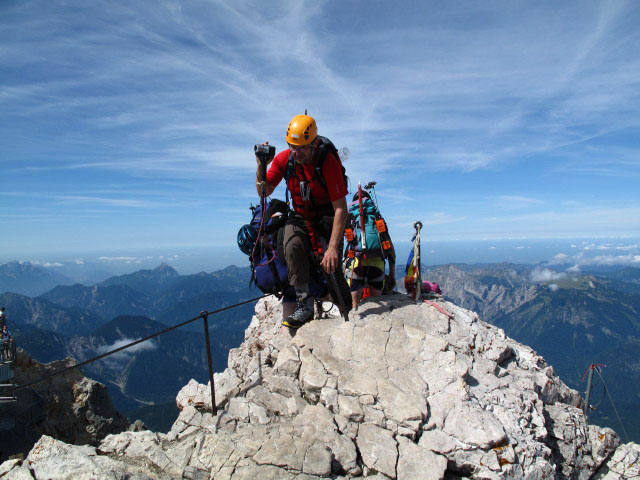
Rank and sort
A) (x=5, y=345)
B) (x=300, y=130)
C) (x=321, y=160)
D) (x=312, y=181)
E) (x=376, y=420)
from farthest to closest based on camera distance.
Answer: (x=5, y=345)
(x=312, y=181)
(x=321, y=160)
(x=300, y=130)
(x=376, y=420)

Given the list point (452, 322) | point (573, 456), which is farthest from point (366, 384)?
point (573, 456)

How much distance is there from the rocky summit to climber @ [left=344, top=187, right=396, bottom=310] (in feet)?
4.15

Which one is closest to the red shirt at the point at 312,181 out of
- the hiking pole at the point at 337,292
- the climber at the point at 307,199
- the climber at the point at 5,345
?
the climber at the point at 307,199

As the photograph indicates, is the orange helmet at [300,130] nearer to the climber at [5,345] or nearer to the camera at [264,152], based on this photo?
the camera at [264,152]

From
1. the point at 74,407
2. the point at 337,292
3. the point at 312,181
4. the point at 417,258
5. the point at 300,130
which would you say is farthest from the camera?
the point at 74,407

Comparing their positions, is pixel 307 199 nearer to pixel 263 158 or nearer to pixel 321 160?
pixel 321 160

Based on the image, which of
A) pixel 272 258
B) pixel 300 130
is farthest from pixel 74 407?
pixel 300 130

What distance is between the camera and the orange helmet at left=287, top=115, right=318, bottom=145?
693 cm

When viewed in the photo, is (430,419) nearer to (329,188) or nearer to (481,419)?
(481,419)

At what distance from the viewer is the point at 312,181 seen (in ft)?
25.3

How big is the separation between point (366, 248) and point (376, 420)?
13.8 ft

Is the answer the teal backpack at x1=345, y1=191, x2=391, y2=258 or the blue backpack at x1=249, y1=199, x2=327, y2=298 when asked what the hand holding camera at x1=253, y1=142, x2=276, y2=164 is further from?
the teal backpack at x1=345, y1=191, x2=391, y2=258

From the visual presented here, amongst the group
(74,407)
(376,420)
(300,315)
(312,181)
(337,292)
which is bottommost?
(74,407)

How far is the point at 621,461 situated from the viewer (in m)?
6.49
